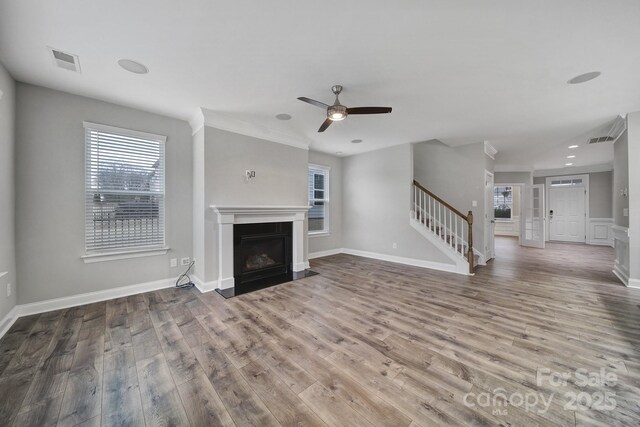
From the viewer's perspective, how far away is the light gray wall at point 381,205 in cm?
524

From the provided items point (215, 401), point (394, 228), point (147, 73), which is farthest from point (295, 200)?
point (215, 401)

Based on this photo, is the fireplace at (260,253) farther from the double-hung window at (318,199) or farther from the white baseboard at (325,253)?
the double-hung window at (318,199)

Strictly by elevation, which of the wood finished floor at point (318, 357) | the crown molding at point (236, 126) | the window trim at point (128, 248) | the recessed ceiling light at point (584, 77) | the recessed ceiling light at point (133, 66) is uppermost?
the recessed ceiling light at point (133, 66)

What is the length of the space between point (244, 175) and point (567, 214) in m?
11.1

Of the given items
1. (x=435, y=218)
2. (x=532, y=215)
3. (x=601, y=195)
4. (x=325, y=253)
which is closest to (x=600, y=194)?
(x=601, y=195)

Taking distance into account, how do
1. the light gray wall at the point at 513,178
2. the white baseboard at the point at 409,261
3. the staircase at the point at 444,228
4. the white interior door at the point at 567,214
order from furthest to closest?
the white interior door at the point at 567,214 < the light gray wall at the point at 513,178 < the white baseboard at the point at 409,261 < the staircase at the point at 444,228

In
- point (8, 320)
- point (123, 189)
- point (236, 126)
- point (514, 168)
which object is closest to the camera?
Result: point (8, 320)

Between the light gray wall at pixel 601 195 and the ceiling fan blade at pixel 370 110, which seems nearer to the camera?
the ceiling fan blade at pixel 370 110

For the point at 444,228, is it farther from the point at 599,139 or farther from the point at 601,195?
the point at 601,195

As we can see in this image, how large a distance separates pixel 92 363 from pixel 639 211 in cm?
684

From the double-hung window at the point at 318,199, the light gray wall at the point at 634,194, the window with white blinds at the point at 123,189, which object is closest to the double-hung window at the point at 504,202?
the light gray wall at the point at 634,194

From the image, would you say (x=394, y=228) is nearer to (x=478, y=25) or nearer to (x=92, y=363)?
(x=478, y=25)

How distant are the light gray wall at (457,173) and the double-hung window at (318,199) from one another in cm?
238

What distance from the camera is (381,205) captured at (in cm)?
577
